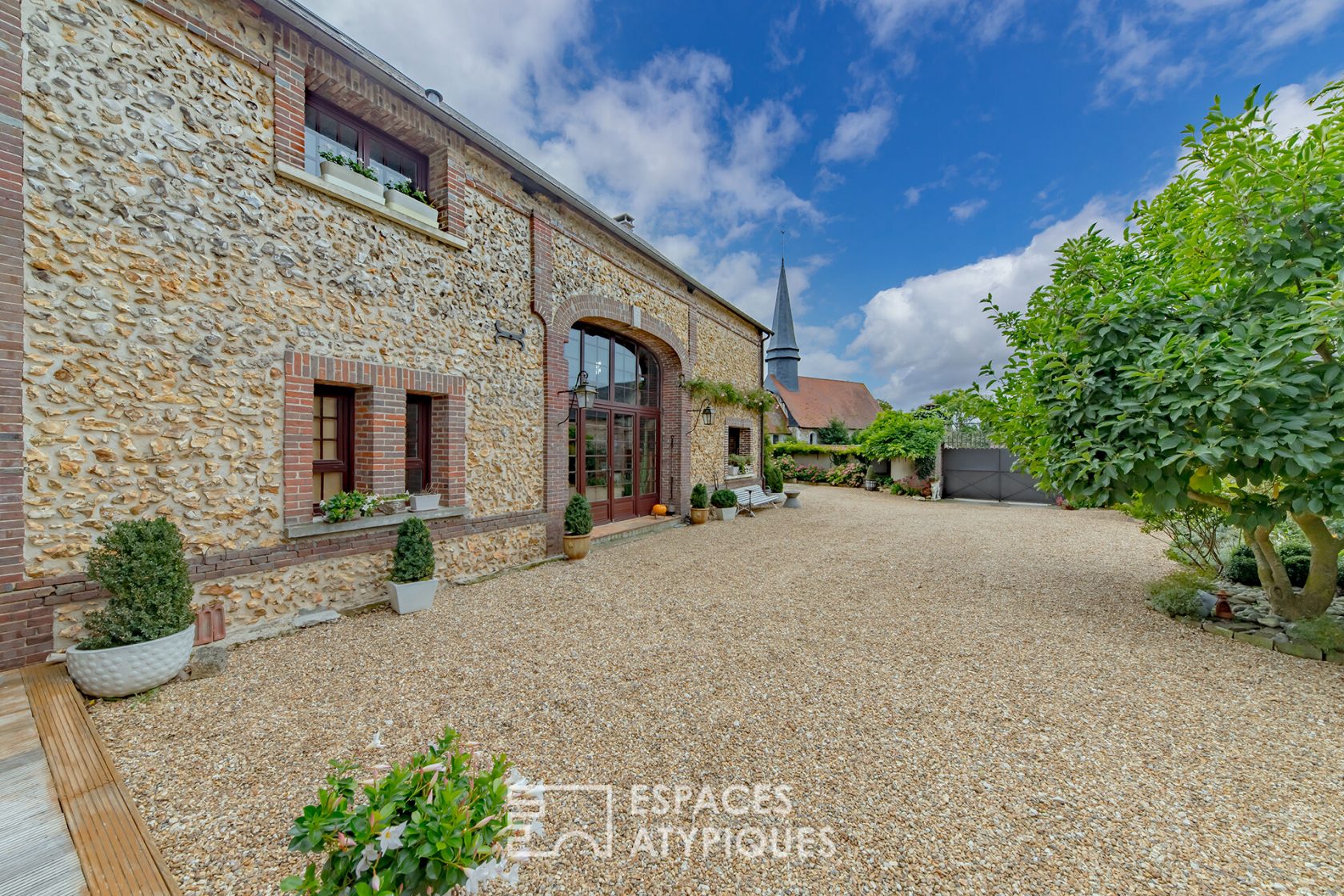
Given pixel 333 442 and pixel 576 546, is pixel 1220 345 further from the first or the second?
pixel 333 442

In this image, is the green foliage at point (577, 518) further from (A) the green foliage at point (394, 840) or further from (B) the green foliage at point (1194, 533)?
(B) the green foliage at point (1194, 533)

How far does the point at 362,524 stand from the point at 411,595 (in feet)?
2.63

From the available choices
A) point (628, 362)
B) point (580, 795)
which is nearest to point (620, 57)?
point (628, 362)

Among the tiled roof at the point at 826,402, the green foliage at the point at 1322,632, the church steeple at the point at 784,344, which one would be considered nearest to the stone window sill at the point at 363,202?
the green foliage at the point at 1322,632

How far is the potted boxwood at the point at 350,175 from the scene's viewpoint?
4.24m

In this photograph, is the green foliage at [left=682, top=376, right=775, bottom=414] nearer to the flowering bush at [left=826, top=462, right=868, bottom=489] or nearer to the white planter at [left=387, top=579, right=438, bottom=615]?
the white planter at [left=387, top=579, right=438, bottom=615]

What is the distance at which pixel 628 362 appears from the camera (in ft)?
28.2

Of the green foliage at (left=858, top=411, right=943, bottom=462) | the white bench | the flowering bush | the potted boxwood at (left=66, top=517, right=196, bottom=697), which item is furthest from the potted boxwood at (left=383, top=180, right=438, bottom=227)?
the flowering bush

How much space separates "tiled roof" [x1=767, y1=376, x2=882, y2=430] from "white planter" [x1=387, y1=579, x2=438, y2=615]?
79.6 feet

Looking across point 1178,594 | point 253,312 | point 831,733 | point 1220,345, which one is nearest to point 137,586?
point 253,312

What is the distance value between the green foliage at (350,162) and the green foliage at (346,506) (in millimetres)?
3062

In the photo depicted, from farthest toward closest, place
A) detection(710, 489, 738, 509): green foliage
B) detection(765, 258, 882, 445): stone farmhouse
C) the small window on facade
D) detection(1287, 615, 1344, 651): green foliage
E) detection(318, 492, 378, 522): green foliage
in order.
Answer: detection(765, 258, 882, 445): stone farmhouse
detection(710, 489, 738, 509): green foliage
the small window on facade
detection(318, 492, 378, 522): green foliage
detection(1287, 615, 1344, 651): green foliage

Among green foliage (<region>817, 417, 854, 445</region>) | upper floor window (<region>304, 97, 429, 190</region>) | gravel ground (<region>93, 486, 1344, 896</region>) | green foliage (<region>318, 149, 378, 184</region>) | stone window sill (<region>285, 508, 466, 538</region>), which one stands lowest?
gravel ground (<region>93, 486, 1344, 896</region>)

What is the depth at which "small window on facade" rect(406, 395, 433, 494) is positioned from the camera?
5.15m
